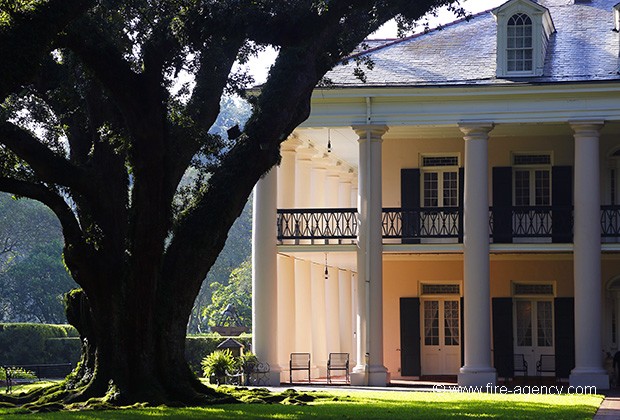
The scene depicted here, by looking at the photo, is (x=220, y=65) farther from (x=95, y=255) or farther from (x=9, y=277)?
(x=9, y=277)

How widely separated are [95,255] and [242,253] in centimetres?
6011

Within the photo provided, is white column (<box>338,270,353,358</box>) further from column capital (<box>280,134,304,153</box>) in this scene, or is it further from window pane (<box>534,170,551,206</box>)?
window pane (<box>534,170,551,206</box>)

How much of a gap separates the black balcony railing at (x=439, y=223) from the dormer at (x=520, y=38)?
3496 millimetres

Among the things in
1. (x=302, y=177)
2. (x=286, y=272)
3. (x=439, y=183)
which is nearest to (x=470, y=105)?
(x=439, y=183)

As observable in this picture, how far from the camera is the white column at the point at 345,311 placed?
37.4m

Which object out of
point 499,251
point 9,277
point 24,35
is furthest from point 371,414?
point 9,277

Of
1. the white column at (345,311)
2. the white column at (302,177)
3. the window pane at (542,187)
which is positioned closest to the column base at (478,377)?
the window pane at (542,187)

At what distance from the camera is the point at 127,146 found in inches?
737

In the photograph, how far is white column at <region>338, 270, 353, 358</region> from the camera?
3738 cm

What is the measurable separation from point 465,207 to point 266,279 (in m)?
5.07

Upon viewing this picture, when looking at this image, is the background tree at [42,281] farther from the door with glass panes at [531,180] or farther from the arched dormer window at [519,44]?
the arched dormer window at [519,44]

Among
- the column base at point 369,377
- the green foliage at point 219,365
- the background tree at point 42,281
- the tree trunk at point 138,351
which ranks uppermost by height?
the background tree at point 42,281

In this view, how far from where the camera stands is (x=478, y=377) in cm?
2856

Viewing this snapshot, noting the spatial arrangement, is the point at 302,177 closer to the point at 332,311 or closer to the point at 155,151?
the point at 332,311
